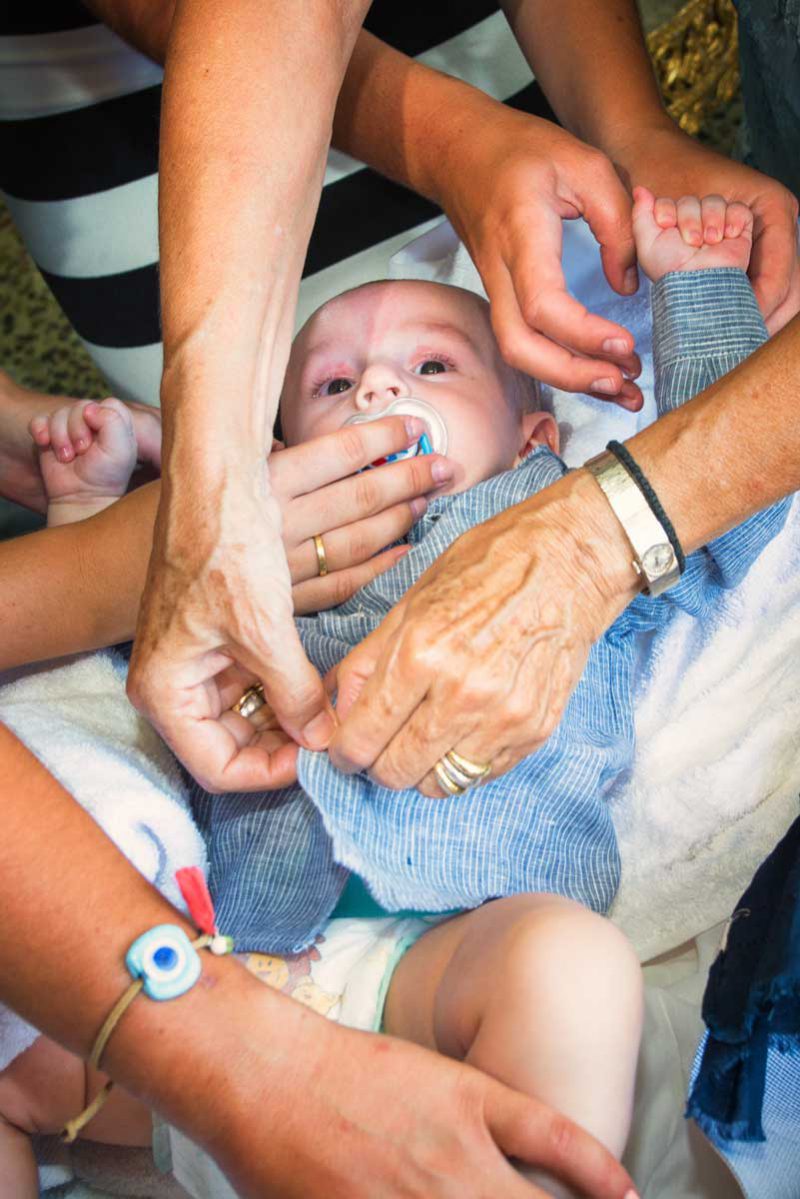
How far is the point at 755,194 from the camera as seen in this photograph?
122 centimetres

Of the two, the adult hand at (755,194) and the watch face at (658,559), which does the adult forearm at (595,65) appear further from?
the watch face at (658,559)

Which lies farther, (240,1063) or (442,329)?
(442,329)

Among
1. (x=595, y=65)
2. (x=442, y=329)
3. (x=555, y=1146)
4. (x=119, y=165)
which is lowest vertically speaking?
(x=555, y=1146)

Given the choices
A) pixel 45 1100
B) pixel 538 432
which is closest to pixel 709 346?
pixel 538 432

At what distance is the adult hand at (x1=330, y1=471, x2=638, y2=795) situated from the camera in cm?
89

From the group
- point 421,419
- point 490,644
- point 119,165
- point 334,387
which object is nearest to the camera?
point 490,644

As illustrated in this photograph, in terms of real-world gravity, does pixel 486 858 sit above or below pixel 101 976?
below

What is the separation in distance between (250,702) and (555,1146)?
1.52 ft

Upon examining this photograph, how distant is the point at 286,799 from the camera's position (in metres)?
1.13

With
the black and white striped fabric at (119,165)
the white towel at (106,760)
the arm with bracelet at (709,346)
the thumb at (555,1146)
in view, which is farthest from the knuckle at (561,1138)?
the black and white striped fabric at (119,165)

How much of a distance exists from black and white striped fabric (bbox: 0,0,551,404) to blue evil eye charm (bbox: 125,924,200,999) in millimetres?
1168

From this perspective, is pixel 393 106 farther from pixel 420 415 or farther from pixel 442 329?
pixel 420 415

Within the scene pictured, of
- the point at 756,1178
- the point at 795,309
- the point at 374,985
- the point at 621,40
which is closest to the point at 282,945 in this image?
the point at 374,985

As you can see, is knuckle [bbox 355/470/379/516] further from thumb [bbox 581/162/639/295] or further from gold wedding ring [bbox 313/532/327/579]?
thumb [bbox 581/162/639/295]
